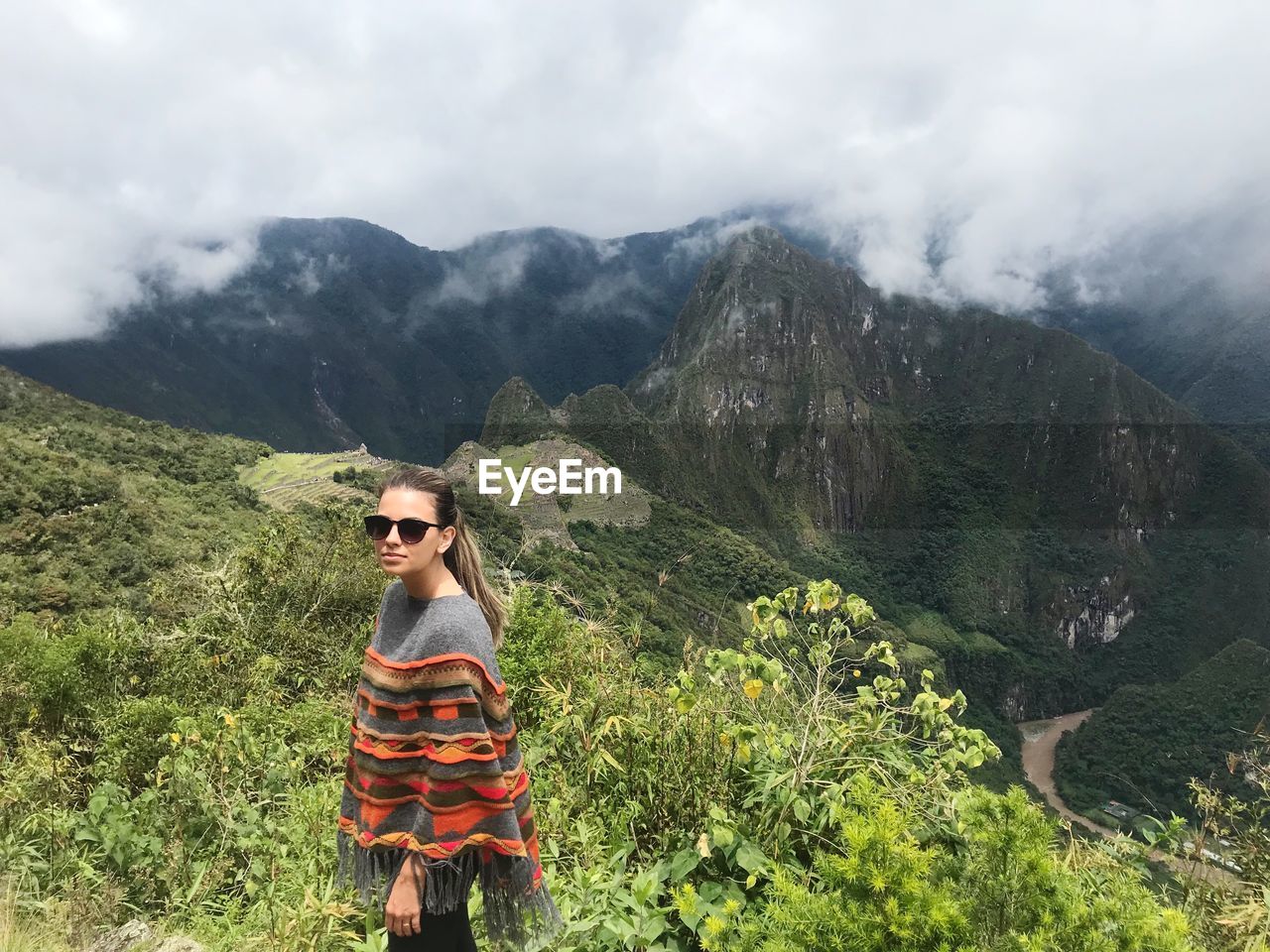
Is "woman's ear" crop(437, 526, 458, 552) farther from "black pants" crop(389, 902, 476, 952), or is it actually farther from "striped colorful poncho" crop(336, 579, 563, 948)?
"black pants" crop(389, 902, 476, 952)

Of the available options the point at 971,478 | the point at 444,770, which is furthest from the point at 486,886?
the point at 971,478

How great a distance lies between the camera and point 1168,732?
51938 millimetres

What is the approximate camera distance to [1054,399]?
383 ft

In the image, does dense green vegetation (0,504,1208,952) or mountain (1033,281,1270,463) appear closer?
dense green vegetation (0,504,1208,952)

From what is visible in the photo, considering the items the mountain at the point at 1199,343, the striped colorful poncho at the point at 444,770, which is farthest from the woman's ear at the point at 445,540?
the mountain at the point at 1199,343

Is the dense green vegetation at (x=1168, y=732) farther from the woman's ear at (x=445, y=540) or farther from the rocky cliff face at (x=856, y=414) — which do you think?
the woman's ear at (x=445, y=540)

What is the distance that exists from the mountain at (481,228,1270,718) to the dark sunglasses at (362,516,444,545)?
6582 centimetres

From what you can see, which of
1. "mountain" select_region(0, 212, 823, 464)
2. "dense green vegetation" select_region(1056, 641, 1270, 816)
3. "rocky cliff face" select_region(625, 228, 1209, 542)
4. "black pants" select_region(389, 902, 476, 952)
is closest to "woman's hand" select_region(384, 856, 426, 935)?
"black pants" select_region(389, 902, 476, 952)

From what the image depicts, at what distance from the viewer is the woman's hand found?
1534 millimetres

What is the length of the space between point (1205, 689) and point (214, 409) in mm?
165498

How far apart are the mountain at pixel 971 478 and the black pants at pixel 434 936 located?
65.9 metres

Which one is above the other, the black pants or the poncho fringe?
the poncho fringe

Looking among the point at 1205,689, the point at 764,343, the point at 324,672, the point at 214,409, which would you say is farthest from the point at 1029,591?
the point at 214,409

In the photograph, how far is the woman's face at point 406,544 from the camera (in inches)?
63.8
